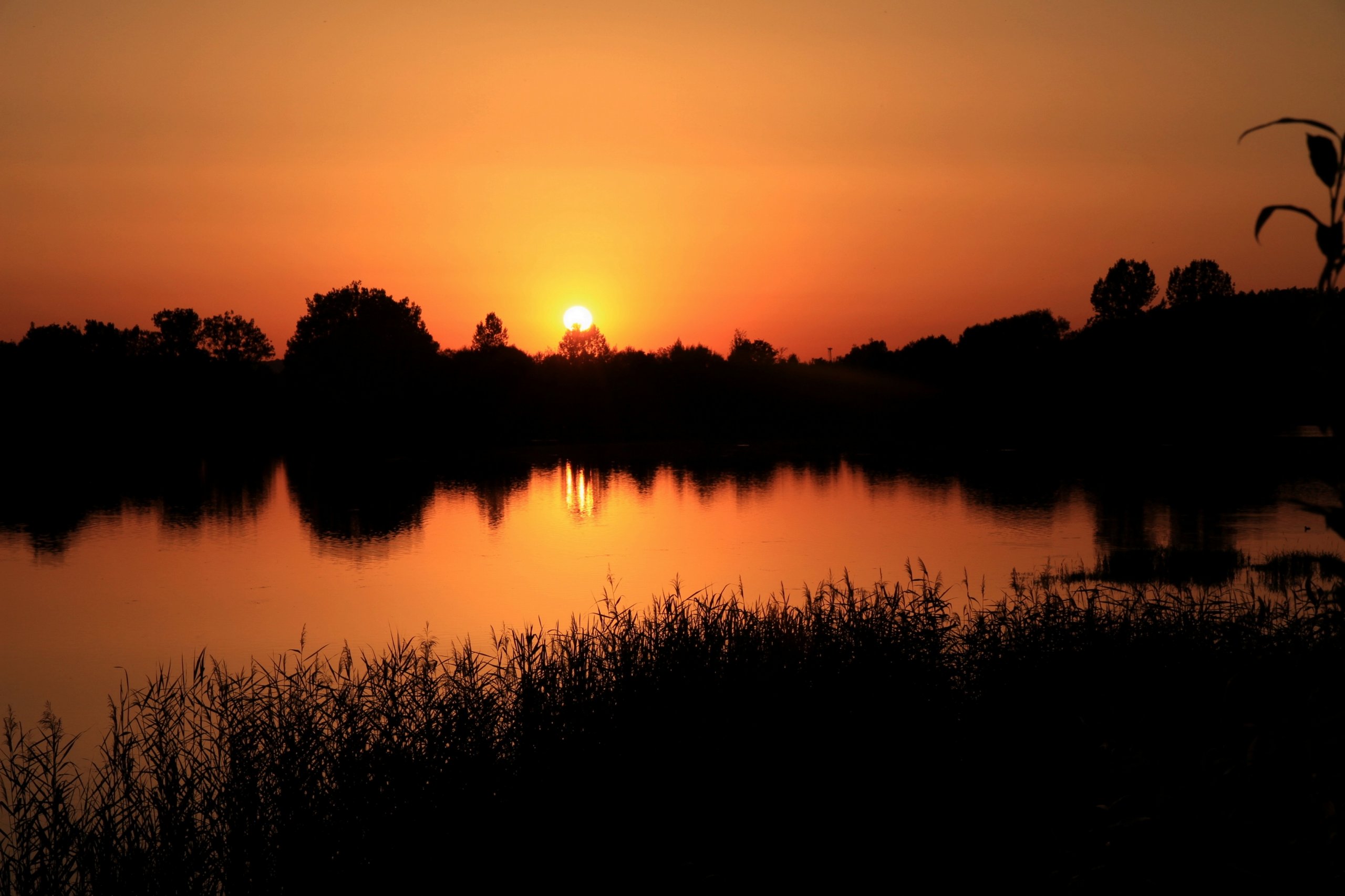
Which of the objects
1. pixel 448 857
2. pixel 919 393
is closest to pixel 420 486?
pixel 448 857

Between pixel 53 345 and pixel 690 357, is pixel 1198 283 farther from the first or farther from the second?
pixel 53 345

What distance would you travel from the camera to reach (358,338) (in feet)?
270

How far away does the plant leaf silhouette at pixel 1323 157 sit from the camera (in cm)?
186

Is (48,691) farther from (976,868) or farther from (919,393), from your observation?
(919,393)

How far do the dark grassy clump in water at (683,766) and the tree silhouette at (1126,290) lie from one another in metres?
87.9

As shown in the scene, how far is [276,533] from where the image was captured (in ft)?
103

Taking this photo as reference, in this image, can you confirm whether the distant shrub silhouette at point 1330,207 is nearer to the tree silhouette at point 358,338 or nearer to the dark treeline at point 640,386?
the dark treeline at point 640,386

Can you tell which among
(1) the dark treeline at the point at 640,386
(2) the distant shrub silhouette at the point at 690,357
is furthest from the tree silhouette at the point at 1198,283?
(2) the distant shrub silhouette at the point at 690,357

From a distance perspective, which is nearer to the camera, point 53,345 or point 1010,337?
point 53,345

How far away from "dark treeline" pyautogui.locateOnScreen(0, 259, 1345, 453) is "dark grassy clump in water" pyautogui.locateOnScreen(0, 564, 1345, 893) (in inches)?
2214

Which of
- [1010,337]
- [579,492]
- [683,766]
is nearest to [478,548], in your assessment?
[579,492]

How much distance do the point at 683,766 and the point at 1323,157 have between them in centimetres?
678

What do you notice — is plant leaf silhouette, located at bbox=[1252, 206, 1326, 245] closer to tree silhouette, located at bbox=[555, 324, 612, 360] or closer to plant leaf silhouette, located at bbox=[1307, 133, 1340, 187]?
plant leaf silhouette, located at bbox=[1307, 133, 1340, 187]

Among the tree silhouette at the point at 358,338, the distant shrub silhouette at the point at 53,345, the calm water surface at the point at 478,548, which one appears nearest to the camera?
the calm water surface at the point at 478,548
